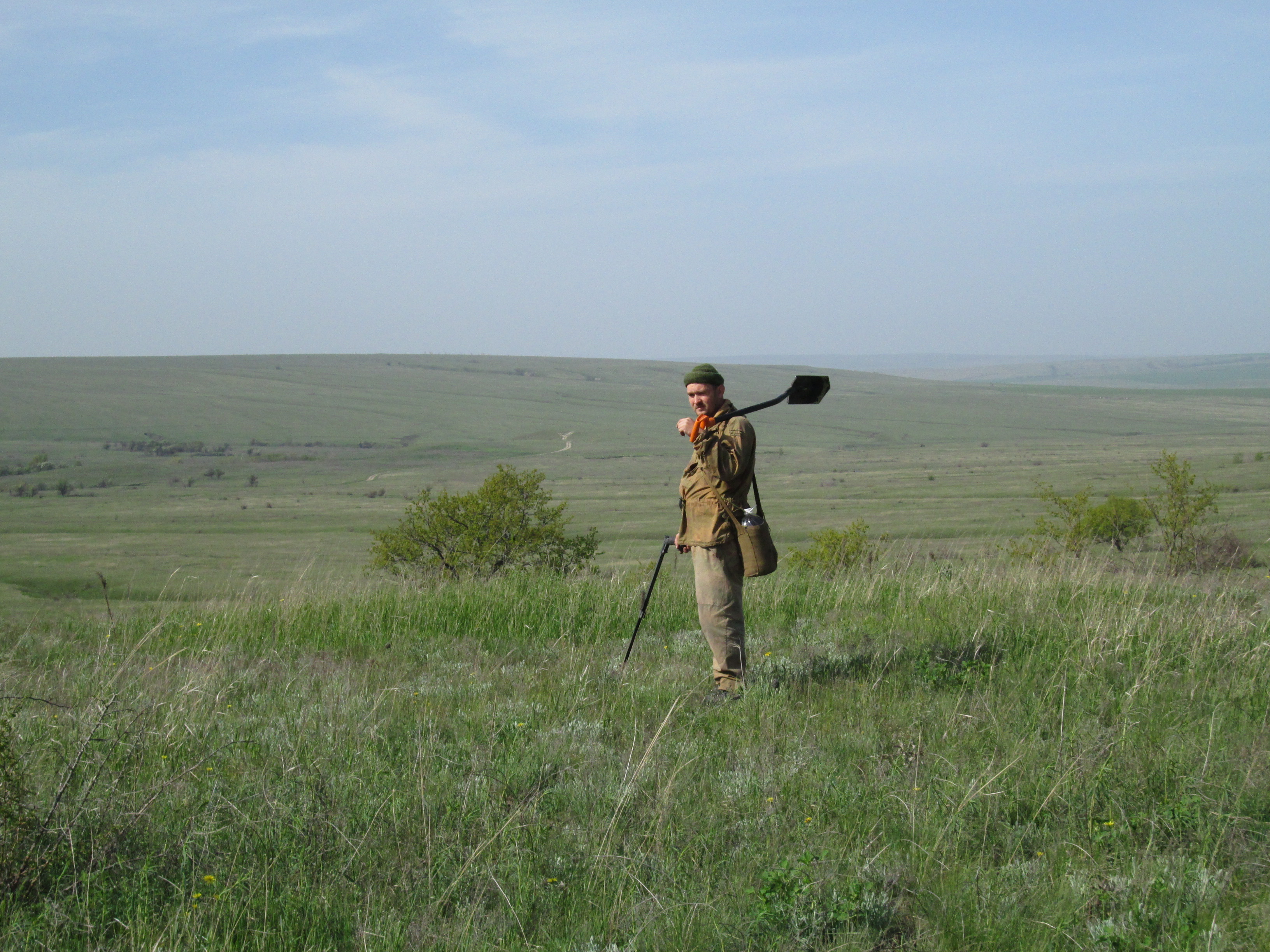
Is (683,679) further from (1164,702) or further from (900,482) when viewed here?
(900,482)

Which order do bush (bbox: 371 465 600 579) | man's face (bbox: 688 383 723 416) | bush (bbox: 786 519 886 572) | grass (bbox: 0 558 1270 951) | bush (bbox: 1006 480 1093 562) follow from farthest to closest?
bush (bbox: 371 465 600 579), bush (bbox: 1006 480 1093 562), bush (bbox: 786 519 886 572), man's face (bbox: 688 383 723 416), grass (bbox: 0 558 1270 951)

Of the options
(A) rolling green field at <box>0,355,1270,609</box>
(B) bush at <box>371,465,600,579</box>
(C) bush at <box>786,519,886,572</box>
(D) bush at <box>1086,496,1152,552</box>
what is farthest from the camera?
(A) rolling green field at <box>0,355,1270,609</box>

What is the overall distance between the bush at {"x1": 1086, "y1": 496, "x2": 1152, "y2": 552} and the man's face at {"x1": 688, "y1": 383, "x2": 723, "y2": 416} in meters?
17.4

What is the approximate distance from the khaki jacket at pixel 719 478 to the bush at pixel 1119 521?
1737cm

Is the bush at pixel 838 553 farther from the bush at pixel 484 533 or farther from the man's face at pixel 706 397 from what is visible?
the bush at pixel 484 533

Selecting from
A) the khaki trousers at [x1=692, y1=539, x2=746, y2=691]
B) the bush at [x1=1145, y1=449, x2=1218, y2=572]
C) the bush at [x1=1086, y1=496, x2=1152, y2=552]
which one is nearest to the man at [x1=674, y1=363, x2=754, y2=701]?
the khaki trousers at [x1=692, y1=539, x2=746, y2=691]

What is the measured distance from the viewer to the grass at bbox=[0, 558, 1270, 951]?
3.12 meters

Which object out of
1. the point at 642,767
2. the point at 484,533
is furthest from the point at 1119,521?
the point at 642,767

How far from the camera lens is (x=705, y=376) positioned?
5766 millimetres

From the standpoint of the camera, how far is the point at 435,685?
5.75m

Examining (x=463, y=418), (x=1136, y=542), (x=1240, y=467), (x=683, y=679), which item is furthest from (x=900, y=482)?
(x=463, y=418)

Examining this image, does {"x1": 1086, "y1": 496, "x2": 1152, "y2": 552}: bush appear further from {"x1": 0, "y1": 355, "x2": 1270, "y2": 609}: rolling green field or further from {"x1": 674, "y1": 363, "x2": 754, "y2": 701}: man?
{"x1": 674, "y1": 363, "x2": 754, "y2": 701}: man

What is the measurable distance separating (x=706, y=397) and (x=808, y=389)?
0.63m

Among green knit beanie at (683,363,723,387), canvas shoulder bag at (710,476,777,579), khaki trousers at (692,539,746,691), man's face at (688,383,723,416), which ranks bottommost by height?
khaki trousers at (692,539,746,691)
